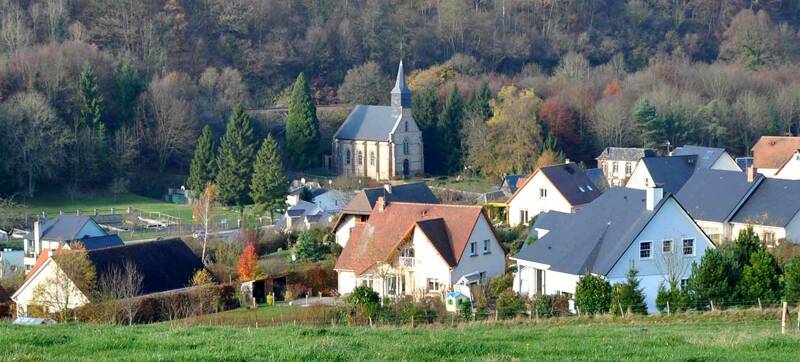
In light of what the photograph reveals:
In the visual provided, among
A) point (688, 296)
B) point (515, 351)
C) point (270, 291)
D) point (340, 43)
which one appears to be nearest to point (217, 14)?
point (340, 43)

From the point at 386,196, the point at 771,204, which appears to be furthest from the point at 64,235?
the point at 771,204

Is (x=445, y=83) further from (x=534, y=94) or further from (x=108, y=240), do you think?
(x=108, y=240)

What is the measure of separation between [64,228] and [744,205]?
2037 centimetres

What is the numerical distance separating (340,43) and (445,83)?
9.88m

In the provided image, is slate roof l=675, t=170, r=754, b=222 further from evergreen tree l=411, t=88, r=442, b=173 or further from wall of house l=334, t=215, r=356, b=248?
evergreen tree l=411, t=88, r=442, b=173

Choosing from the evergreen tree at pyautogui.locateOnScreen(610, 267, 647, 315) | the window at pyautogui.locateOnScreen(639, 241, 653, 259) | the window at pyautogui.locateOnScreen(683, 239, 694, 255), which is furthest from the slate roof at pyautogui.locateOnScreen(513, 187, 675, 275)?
the evergreen tree at pyautogui.locateOnScreen(610, 267, 647, 315)

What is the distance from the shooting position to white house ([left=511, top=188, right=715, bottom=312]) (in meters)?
26.1

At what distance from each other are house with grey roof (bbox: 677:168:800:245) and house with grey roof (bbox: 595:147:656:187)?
1810 centimetres

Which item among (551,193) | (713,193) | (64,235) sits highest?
(551,193)

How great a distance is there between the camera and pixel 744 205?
1373 inches

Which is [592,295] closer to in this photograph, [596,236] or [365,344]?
[596,236]

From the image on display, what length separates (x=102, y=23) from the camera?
6994 centimetres

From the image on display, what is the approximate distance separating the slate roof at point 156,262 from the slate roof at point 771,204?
15709mm

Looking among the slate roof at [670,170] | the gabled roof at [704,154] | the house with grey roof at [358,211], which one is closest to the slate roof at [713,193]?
the slate roof at [670,170]
